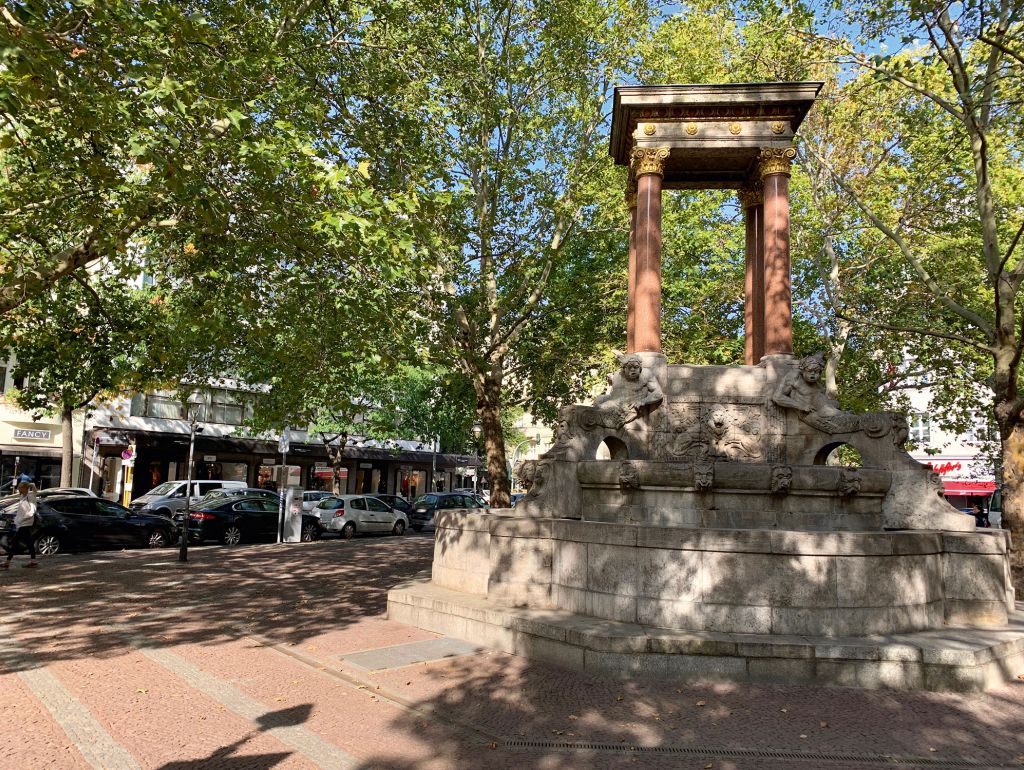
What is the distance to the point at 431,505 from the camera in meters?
31.1

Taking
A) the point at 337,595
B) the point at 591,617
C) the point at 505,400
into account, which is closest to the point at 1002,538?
the point at 591,617

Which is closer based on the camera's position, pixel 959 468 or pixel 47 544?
pixel 47 544

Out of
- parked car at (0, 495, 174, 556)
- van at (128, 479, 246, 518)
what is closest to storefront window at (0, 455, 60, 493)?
van at (128, 479, 246, 518)

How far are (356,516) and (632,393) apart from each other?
18916 millimetres

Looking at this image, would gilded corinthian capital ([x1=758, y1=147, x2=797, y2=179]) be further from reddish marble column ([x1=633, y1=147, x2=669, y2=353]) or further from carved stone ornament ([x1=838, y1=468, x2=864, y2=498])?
carved stone ornament ([x1=838, y1=468, x2=864, y2=498])

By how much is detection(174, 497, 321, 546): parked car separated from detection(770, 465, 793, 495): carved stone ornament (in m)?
18.3

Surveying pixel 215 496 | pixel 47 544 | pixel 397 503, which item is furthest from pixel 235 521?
pixel 397 503

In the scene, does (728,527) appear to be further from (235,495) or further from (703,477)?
(235,495)

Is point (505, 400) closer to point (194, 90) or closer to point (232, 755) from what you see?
point (194, 90)

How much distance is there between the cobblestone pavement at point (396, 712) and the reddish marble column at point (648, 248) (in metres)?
5.15

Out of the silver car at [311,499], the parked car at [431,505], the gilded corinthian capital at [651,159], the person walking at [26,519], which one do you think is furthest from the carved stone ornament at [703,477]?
the parked car at [431,505]

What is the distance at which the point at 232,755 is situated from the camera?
4789mm

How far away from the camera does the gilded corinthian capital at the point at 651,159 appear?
34.7ft

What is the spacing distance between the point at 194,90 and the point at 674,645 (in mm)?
8264
